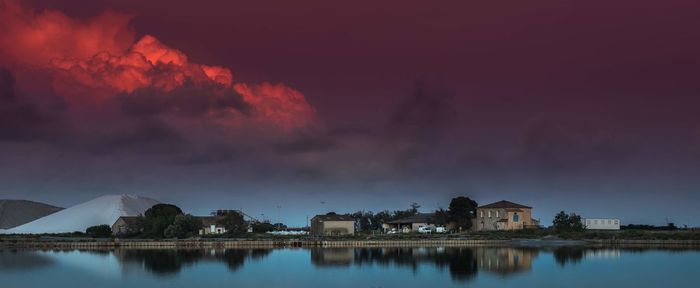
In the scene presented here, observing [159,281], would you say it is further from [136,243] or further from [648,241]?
[648,241]

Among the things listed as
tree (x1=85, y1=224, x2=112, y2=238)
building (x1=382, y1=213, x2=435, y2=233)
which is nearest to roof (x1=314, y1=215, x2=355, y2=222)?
building (x1=382, y1=213, x2=435, y2=233)

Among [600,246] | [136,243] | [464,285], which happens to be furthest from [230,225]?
[464,285]

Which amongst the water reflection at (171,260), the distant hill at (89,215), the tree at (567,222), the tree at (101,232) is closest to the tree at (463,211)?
the tree at (567,222)

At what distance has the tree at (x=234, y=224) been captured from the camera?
408 ft

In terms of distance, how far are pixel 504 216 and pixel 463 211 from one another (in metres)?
9.76

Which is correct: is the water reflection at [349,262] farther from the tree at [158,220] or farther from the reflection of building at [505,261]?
the tree at [158,220]

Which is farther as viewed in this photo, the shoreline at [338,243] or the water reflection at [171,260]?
the shoreline at [338,243]

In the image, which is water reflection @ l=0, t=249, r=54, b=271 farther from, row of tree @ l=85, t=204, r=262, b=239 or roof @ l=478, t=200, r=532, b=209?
roof @ l=478, t=200, r=532, b=209

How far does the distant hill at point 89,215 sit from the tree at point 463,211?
8218 centimetres

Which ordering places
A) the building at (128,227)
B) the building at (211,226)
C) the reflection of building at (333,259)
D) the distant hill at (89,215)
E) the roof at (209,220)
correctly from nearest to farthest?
the reflection of building at (333,259)
the building at (211,226)
the building at (128,227)
the roof at (209,220)
the distant hill at (89,215)

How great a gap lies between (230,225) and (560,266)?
73.7 meters

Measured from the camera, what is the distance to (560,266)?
60750mm

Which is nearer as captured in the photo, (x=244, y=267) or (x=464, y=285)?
(x=464, y=285)

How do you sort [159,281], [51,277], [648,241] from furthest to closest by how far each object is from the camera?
1. [648,241]
2. [51,277]
3. [159,281]
